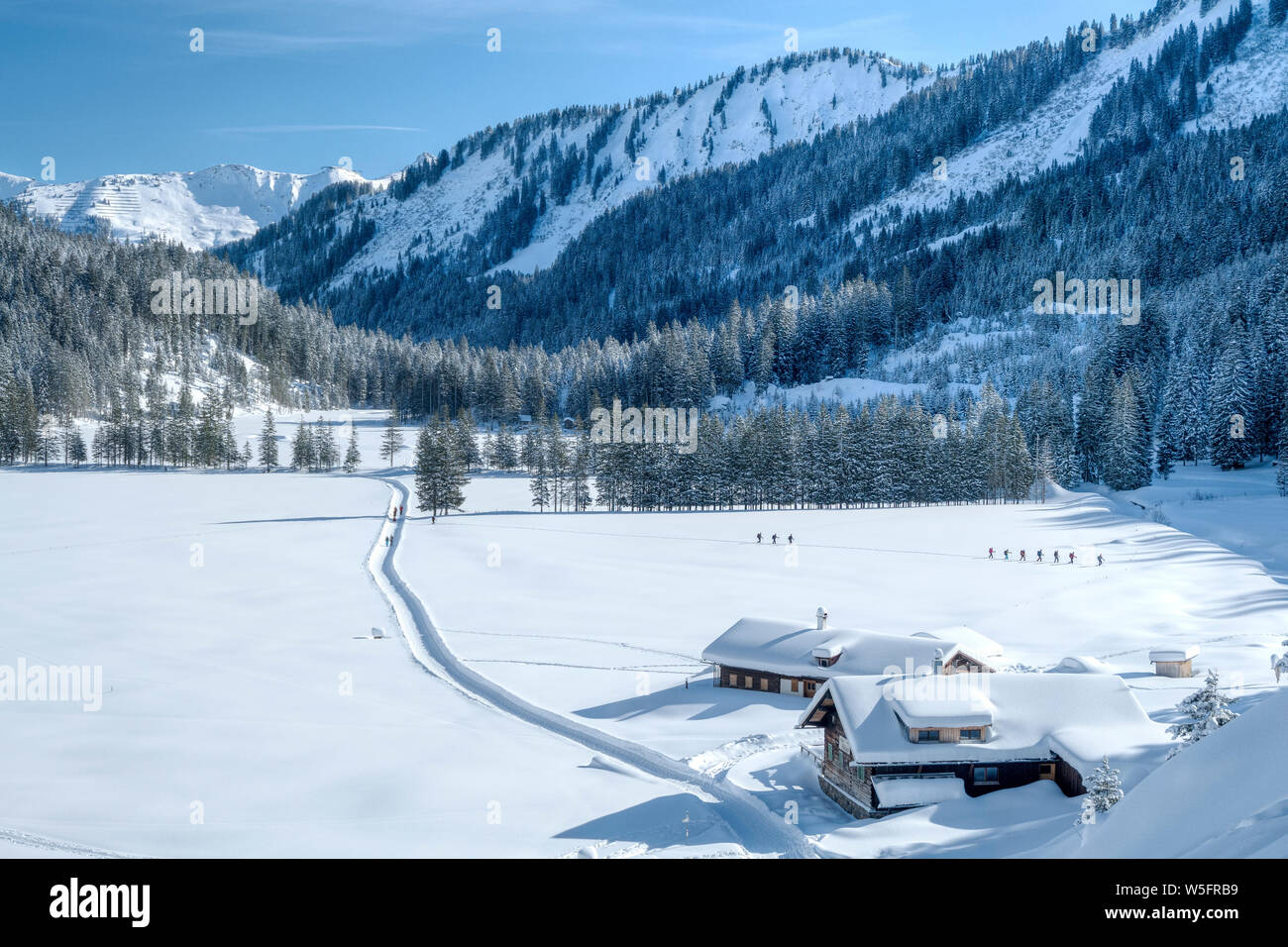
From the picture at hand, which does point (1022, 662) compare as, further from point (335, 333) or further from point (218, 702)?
point (335, 333)

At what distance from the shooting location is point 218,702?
94.3ft

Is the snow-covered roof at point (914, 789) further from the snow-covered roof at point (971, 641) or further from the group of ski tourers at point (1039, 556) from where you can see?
the group of ski tourers at point (1039, 556)

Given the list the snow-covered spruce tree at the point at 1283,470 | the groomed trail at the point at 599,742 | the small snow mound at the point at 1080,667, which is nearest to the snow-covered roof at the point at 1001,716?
the groomed trail at the point at 599,742

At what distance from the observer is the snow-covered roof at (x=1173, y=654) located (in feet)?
112

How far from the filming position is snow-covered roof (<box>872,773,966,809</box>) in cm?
2359

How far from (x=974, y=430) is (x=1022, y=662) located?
2736 inches

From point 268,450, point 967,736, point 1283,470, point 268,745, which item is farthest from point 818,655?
point 268,450

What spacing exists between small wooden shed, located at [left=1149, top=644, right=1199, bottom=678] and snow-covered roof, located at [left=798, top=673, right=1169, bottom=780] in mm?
8926

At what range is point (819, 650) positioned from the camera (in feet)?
110

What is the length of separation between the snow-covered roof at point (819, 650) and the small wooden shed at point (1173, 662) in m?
8.22

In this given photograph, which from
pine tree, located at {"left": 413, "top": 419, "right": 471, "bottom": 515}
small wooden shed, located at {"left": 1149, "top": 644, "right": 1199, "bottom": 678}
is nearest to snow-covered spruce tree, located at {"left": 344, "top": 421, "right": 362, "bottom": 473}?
pine tree, located at {"left": 413, "top": 419, "right": 471, "bottom": 515}

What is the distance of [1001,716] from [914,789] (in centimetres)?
415

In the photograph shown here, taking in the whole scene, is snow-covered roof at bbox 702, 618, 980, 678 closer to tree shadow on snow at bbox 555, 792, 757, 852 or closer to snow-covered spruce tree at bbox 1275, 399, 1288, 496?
tree shadow on snow at bbox 555, 792, 757, 852

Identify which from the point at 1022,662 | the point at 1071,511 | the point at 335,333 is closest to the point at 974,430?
the point at 1071,511
